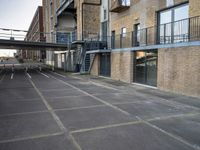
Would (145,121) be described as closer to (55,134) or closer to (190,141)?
(190,141)

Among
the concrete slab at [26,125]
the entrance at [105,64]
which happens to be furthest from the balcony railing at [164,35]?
the concrete slab at [26,125]

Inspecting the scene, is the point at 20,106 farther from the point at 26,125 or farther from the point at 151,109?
the point at 151,109

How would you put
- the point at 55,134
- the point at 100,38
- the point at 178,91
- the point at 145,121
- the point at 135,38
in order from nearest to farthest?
the point at 55,134
the point at 145,121
the point at 178,91
the point at 135,38
the point at 100,38

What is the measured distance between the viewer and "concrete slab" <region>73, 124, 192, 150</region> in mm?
4680

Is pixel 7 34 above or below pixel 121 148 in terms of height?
above

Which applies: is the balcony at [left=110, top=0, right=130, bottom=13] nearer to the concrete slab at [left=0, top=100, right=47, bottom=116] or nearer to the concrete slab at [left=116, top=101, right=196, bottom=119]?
the concrete slab at [left=116, top=101, right=196, bottom=119]

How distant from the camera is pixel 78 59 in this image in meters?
27.4

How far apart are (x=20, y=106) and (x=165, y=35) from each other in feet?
30.6

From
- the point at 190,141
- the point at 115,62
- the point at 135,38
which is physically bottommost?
the point at 190,141

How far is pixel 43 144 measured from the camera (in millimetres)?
4809

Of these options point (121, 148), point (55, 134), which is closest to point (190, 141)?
point (121, 148)

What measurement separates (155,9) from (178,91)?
20.1 feet

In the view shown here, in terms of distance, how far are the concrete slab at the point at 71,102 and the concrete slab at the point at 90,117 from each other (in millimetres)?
819

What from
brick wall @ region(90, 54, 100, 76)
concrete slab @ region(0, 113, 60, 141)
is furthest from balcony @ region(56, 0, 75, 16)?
concrete slab @ region(0, 113, 60, 141)
